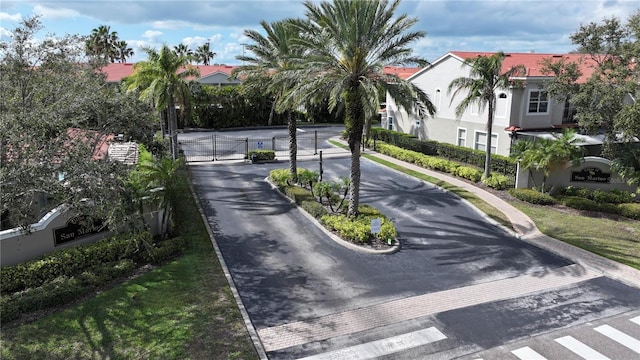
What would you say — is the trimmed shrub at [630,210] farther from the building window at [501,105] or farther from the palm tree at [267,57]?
the palm tree at [267,57]

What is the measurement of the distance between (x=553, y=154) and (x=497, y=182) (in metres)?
3.48

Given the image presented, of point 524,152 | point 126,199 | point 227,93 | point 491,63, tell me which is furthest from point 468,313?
point 227,93

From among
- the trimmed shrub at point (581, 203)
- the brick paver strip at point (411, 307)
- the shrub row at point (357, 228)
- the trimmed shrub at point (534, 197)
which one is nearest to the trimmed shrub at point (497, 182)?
the trimmed shrub at point (534, 197)

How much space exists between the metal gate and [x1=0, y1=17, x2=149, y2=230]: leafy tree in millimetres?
18432

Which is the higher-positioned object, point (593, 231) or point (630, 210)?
point (630, 210)

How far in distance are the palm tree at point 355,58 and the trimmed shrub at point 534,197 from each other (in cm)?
883

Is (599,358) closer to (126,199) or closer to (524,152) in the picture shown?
(126,199)

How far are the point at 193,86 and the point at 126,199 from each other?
2172 centimetres

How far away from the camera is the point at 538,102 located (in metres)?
30.6

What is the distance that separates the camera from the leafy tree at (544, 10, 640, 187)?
70.2 ft

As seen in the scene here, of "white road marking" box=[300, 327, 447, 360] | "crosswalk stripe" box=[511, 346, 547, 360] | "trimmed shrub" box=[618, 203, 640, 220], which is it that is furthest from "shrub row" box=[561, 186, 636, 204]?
"white road marking" box=[300, 327, 447, 360]

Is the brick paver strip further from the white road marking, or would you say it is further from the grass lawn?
the grass lawn

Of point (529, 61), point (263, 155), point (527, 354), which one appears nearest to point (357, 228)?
point (527, 354)

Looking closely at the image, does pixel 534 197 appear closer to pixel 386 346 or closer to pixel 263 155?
Result: pixel 386 346
